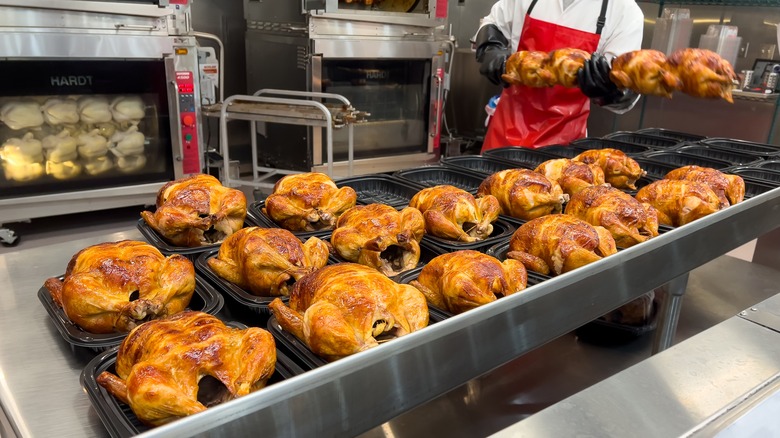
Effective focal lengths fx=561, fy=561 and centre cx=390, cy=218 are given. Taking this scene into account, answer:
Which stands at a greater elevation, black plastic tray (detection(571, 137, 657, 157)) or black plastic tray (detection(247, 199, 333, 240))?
black plastic tray (detection(571, 137, 657, 157))

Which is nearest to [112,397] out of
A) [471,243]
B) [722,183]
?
[471,243]

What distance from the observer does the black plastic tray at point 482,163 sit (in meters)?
2.16

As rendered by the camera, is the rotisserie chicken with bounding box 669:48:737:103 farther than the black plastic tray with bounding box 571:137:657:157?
No

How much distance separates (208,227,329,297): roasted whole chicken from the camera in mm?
1114

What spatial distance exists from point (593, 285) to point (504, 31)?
8.84 feet

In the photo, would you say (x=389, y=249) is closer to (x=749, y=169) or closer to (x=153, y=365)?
(x=153, y=365)

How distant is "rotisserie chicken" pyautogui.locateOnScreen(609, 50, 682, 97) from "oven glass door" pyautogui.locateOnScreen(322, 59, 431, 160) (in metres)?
2.58

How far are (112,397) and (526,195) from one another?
1141mm

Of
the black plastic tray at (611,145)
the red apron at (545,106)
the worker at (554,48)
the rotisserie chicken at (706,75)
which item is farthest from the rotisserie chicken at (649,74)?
the red apron at (545,106)

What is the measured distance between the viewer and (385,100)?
4.86m

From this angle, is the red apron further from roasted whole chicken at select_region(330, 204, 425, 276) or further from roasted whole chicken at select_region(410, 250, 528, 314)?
roasted whole chicken at select_region(410, 250, 528, 314)

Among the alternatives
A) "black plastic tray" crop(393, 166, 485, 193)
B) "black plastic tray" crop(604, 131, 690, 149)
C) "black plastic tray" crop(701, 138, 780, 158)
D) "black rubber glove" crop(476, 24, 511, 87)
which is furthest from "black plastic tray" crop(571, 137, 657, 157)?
"black plastic tray" crop(393, 166, 485, 193)

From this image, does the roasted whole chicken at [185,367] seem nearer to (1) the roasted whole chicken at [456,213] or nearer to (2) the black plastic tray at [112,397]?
(2) the black plastic tray at [112,397]

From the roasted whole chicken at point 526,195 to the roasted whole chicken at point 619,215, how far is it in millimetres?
68
